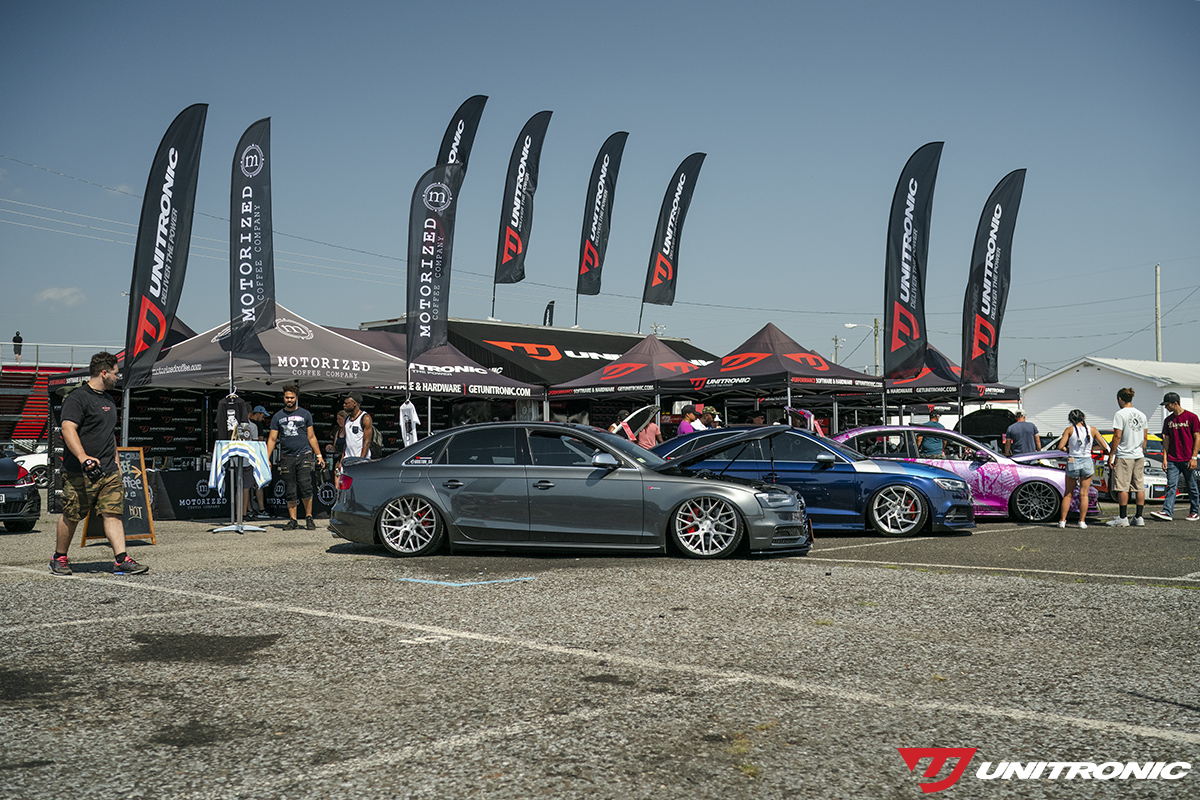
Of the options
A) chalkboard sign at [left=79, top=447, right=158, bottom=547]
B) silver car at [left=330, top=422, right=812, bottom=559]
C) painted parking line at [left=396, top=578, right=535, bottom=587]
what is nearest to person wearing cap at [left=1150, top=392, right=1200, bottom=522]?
silver car at [left=330, top=422, right=812, bottom=559]

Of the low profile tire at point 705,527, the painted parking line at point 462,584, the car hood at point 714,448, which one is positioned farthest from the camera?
the car hood at point 714,448

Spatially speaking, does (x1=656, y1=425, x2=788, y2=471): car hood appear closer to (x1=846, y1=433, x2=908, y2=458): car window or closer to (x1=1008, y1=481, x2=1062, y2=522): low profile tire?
(x1=846, y1=433, x2=908, y2=458): car window

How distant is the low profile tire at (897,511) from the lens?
11648mm

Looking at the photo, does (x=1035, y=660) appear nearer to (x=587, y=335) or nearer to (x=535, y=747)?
(x=535, y=747)

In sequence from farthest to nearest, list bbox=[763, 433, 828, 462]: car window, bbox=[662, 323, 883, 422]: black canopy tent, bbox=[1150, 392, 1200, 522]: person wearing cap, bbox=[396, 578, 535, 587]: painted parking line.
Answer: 1. bbox=[662, 323, 883, 422]: black canopy tent
2. bbox=[1150, 392, 1200, 522]: person wearing cap
3. bbox=[763, 433, 828, 462]: car window
4. bbox=[396, 578, 535, 587]: painted parking line

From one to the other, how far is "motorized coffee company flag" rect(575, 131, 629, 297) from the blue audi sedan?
15888 millimetres

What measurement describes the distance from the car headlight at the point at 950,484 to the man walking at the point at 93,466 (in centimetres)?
861

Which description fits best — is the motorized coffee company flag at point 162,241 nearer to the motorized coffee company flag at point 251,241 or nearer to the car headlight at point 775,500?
the motorized coffee company flag at point 251,241

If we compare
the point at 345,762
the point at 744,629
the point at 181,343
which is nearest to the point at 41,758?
the point at 345,762

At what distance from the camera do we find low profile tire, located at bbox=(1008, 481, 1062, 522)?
1352 centimetres

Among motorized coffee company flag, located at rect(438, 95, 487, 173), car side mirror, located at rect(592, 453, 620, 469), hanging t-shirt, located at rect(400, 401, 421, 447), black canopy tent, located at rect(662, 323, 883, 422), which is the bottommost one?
car side mirror, located at rect(592, 453, 620, 469)

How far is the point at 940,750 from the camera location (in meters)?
3.63

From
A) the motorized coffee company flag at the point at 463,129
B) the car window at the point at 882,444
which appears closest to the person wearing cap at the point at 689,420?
the car window at the point at 882,444

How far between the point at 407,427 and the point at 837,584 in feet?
29.6
